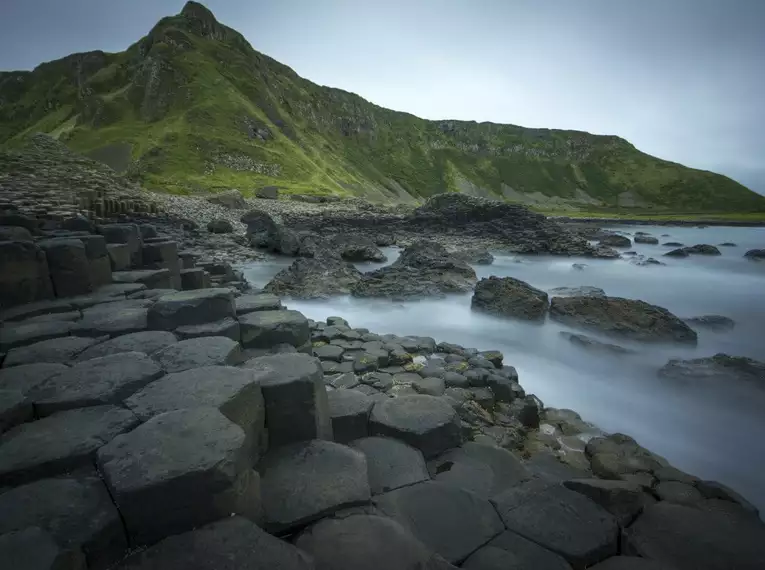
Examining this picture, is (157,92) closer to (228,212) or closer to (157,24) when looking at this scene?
(157,24)

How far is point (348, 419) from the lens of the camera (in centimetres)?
352

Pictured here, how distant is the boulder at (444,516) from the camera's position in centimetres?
249

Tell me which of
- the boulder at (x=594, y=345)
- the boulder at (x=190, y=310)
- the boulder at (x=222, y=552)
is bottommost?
the boulder at (x=594, y=345)

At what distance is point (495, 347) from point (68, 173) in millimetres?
24092

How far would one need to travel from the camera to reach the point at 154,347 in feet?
11.7

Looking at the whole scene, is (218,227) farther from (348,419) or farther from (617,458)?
(617,458)

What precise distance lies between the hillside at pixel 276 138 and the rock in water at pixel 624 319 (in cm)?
4199

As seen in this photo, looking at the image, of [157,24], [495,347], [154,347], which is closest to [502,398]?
[495,347]

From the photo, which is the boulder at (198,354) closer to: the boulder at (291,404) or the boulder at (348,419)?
the boulder at (291,404)

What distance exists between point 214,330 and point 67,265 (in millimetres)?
2977

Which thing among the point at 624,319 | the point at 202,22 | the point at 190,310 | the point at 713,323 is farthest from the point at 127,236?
the point at 202,22

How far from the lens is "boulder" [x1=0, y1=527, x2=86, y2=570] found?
64.8 inches

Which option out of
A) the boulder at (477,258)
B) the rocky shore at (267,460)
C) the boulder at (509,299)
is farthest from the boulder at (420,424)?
the boulder at (477,258)

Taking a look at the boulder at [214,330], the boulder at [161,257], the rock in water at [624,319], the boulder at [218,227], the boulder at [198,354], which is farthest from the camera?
the boulder at [218,227]
